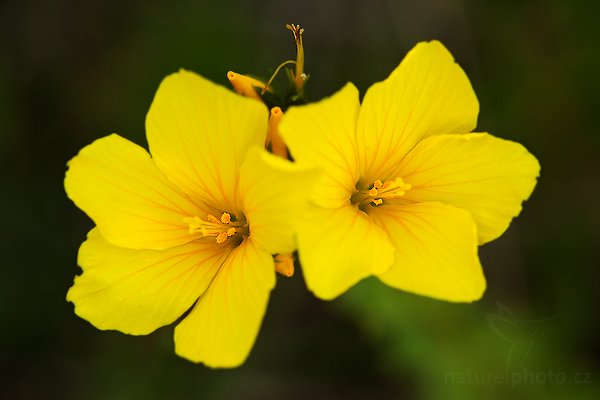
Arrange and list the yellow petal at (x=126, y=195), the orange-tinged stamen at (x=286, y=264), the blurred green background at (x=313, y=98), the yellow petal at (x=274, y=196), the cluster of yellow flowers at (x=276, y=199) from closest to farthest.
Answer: the yellow petal at (x=274, y=196) < the cluster of yellow flowers at (x=276, y=199) < the orange-tinged stamen at (x=286, y=264) < the yellow petal at (x=126, y=195) < the blurred green background at (x=313, y=98)

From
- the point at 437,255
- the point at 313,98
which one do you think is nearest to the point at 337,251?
the point at 437,255

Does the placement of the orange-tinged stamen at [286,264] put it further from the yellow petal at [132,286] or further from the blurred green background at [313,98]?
the blurred green background at [313,98]

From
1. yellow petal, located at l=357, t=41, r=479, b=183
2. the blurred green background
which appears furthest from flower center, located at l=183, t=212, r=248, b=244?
the blurred green background

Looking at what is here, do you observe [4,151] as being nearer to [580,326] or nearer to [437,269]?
[437,269]

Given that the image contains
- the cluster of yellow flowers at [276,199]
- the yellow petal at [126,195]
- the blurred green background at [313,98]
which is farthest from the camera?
the blurred green background at [313,98]

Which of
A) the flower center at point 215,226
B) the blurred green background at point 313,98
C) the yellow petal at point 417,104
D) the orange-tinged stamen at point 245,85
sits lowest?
the blurred green background at point 313,98

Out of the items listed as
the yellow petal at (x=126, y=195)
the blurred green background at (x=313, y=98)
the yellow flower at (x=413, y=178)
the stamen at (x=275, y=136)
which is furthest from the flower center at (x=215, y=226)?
the blurred green background at (x=313, y=98)
